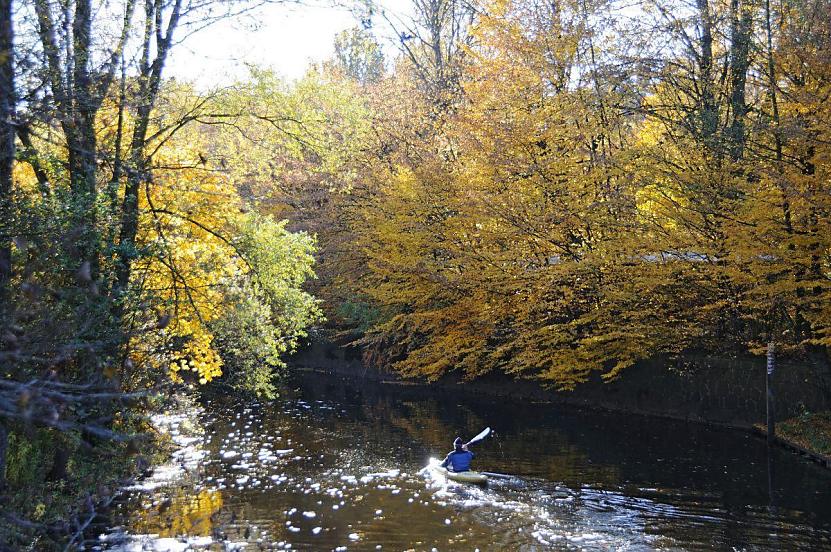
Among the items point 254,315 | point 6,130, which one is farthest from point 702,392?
point 6,130

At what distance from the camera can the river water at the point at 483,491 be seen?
10969mm

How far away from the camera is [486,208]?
20688 mm

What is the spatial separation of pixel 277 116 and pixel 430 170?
867 centimetres

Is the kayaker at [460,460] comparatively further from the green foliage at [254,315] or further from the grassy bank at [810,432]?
the grassy bank at [810,432]

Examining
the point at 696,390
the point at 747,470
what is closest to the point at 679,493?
the point at 747,470

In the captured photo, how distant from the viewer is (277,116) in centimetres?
1545

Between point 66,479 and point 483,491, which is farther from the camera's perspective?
point 483,491

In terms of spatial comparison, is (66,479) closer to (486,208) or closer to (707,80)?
(486,208)

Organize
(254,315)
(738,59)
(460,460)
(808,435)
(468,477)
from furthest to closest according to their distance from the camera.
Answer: (738,59), (254,315), (808,435), (460,460), (468,477)

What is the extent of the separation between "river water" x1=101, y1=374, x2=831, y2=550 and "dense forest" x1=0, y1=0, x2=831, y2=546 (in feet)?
4.46

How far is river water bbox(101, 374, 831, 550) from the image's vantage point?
36.0 feet

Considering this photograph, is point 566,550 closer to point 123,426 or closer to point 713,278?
point 123,426

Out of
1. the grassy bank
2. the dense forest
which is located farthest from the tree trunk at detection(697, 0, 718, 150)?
the grassy bank

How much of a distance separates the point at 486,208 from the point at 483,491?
8.98 m
